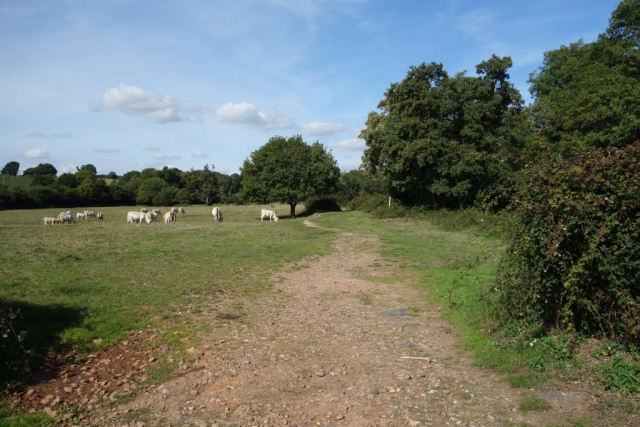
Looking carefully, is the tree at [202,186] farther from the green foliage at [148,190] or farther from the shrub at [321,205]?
the shrub at [321,205]

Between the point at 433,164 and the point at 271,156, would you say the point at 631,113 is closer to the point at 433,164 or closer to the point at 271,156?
the point at 433,164

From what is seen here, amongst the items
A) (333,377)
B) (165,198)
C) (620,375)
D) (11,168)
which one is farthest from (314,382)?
(11,168)

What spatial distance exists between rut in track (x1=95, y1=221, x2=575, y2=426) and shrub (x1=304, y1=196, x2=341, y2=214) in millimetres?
38287

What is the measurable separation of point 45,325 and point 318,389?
5122mm

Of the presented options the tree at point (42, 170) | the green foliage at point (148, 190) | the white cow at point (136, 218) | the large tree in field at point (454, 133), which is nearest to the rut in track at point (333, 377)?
the large tree in field at point (454, 133)

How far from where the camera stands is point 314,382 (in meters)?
5.53

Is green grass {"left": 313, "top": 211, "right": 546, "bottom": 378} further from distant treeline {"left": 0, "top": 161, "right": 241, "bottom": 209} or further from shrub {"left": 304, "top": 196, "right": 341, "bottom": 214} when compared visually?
distant treeline {"left": 0, "top": 161, "right": 241, "bottom": 209}

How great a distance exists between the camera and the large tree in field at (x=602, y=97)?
23.7 m

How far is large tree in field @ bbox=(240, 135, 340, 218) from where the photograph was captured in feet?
131

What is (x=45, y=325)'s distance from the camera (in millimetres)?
7090

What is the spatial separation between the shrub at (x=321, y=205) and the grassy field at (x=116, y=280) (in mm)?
27695

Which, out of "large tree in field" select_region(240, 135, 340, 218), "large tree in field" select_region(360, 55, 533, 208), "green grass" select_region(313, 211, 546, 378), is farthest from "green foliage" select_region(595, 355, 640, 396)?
"large tree in field" select_region(240, 135, 340, 218)

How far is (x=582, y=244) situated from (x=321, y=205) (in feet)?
140

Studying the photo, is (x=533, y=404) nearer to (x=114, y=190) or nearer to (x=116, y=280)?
(x=116, y=280)
